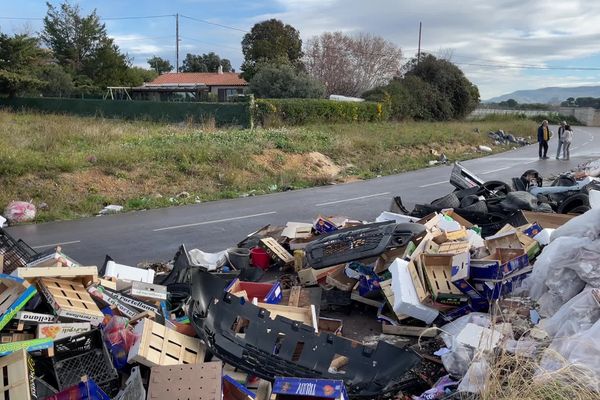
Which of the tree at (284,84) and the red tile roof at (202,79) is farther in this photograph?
the red tile roof at (202,79)

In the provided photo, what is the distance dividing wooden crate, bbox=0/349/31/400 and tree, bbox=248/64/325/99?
34.7m

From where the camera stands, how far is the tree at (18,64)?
40906 mm

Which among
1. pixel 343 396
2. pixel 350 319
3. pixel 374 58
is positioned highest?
pixel 374 58

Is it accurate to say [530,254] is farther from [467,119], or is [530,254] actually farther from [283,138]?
[467,119]

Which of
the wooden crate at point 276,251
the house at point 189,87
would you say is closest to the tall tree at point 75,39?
the house at point 189,87

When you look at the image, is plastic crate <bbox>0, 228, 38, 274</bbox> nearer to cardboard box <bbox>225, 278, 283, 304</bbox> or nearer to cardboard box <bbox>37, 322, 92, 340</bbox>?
cardboard box <bbox>37, 322, 92, 340</bbox>

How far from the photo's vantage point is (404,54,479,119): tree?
48000 mm

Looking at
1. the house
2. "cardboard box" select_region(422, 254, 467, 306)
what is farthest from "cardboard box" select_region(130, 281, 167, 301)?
the house

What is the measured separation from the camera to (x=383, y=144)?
26406 mm

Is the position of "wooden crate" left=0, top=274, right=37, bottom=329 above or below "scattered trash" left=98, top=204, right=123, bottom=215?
above

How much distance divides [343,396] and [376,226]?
134 inches

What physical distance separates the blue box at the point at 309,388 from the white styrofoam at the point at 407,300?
175cm

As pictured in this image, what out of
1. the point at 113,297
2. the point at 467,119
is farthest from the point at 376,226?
the point at 467,119

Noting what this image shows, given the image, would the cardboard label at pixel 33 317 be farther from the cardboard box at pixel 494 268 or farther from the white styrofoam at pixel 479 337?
the cardboard box at pixel 494 268
